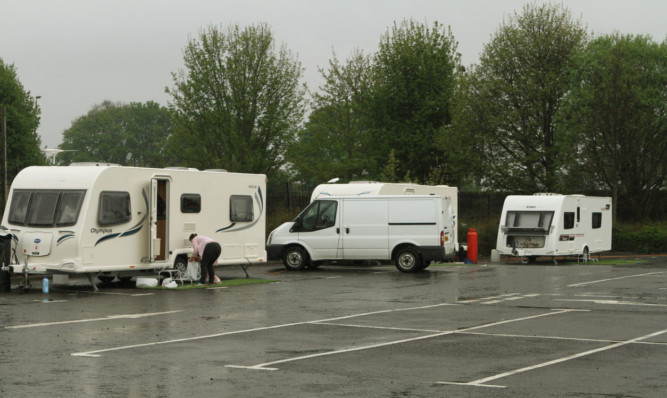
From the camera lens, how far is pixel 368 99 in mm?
55375

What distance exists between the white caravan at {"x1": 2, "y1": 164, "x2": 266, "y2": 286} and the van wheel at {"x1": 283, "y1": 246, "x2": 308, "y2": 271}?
4530mm

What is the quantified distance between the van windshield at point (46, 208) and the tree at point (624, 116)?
30971mm

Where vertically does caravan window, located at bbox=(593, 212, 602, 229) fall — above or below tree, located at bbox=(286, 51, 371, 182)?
below

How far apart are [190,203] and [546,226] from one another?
15412 millimetres

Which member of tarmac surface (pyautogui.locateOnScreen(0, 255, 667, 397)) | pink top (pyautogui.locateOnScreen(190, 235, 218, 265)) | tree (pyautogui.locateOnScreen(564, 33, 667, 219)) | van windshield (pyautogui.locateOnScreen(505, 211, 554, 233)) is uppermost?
tree (pyautogui.locateOnScreen(564, 33, 667, 219))

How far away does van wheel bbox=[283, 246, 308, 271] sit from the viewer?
2978 centimetres

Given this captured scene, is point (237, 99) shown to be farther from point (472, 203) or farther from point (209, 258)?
point (209, 258)

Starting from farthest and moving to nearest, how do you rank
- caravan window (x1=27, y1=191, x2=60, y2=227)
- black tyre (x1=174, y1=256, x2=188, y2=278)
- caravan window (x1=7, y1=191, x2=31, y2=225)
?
black tyre (x1=174, y1=256, x2=188, y2=278), caravan window (x1=7, y1=191, x2=31, y2=225), caravan window (x1=27, y1=191, x2=60, y2=227)

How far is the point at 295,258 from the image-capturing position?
29.9 meters

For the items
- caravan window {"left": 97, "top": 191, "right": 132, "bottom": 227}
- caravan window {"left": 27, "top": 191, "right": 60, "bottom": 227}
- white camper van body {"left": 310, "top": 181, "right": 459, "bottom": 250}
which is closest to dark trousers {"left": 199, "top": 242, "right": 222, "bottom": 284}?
caravan window {"left": 97, "top": 191, "right": 132, "bottom": 227}

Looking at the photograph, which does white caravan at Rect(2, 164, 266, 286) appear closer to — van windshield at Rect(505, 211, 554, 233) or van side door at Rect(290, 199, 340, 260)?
van side door at Rect(290, 199, 340, 260)

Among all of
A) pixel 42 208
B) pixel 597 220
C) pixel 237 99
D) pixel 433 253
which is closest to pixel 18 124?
pixel 237 99

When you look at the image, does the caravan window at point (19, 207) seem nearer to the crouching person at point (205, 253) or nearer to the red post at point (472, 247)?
the crouching person at point (205, 253)

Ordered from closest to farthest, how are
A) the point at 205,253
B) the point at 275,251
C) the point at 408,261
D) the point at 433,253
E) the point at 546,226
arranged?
1. the point at 205,253
2. the point at 433,253
3. the point at 408,261
4. the point at 275,251
5. the point at 546,226
